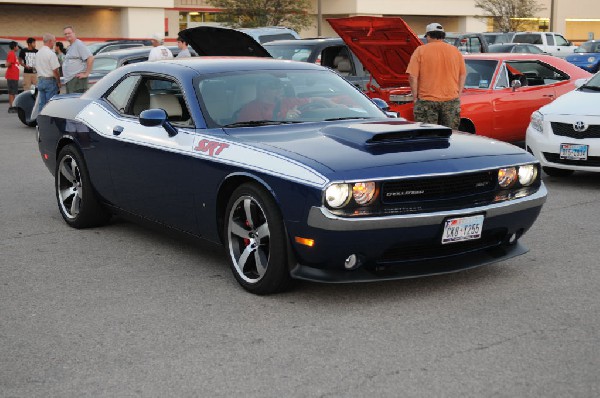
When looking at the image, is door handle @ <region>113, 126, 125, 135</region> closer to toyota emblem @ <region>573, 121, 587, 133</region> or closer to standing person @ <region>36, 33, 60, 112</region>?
toyota emblem @ <region>573, 121, 587, 133</region>

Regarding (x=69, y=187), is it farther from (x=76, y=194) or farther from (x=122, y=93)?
(x=122, y=93)

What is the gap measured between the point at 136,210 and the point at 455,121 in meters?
4.63

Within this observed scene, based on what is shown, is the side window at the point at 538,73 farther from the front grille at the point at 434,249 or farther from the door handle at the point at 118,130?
the front grille at the point at 434,249

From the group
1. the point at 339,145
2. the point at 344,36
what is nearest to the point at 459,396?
the point at 339,145

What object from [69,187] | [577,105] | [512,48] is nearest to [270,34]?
[512,48]

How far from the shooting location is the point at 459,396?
4078 mm

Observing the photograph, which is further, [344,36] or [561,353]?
[344,36]

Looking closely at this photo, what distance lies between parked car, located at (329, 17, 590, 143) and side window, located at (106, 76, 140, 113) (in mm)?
5112

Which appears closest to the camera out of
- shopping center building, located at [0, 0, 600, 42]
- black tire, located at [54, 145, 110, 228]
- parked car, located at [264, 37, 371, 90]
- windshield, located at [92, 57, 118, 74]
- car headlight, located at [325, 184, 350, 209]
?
car headlight, located at [325, 184, 350, 209]

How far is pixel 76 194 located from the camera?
26.1 feet

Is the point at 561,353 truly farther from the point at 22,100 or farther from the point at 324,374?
the point at 22,100

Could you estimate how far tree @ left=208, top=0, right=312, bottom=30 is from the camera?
4428 cm

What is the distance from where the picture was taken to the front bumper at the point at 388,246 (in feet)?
17.4

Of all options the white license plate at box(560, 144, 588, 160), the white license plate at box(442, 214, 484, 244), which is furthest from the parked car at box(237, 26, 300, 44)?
the white license plate at box(442, 214, 484, 244)
